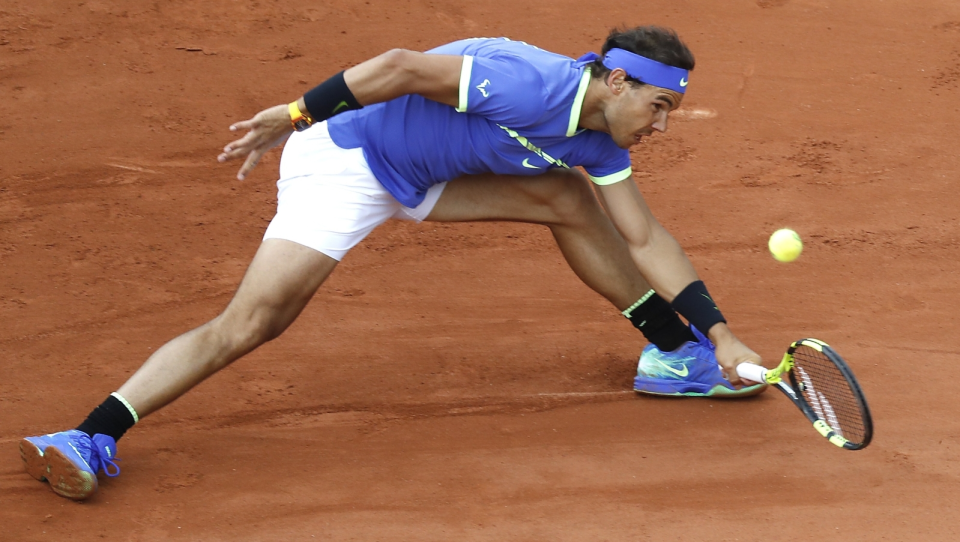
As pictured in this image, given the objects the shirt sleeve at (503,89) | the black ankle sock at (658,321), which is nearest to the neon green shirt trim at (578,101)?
the shirt sleeve at (503,89)

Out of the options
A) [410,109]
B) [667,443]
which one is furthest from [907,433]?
[410,109]

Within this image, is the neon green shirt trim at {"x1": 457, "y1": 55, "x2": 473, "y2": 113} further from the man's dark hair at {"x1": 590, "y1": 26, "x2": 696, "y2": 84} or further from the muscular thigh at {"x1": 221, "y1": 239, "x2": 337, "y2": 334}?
the muscular thigh at {"x1": 221, "y1": 239, "x2": 337, "y2": 334}

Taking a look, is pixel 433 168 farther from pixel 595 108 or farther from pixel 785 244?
pixel 785 244

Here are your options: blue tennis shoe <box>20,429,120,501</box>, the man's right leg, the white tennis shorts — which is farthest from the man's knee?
blue tennis shoe <box>20,429,120,501</box>

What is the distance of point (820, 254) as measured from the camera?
523cm

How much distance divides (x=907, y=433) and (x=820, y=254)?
141 centimetres

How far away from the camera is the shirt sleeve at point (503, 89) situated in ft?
11.6

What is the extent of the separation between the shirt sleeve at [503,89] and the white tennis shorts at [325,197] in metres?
0.48

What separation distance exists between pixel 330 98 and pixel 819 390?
72.4 inches

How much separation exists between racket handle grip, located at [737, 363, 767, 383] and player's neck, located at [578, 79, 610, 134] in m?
0.90

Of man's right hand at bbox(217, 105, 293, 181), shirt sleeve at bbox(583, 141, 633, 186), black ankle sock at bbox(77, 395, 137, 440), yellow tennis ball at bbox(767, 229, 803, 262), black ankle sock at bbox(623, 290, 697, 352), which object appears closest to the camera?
man's right hand at bbox(217, 105, 293, 181)

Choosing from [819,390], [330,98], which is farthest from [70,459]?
[819,390]

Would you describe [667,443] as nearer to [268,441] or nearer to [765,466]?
[765,466]

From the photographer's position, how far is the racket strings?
3479mm
